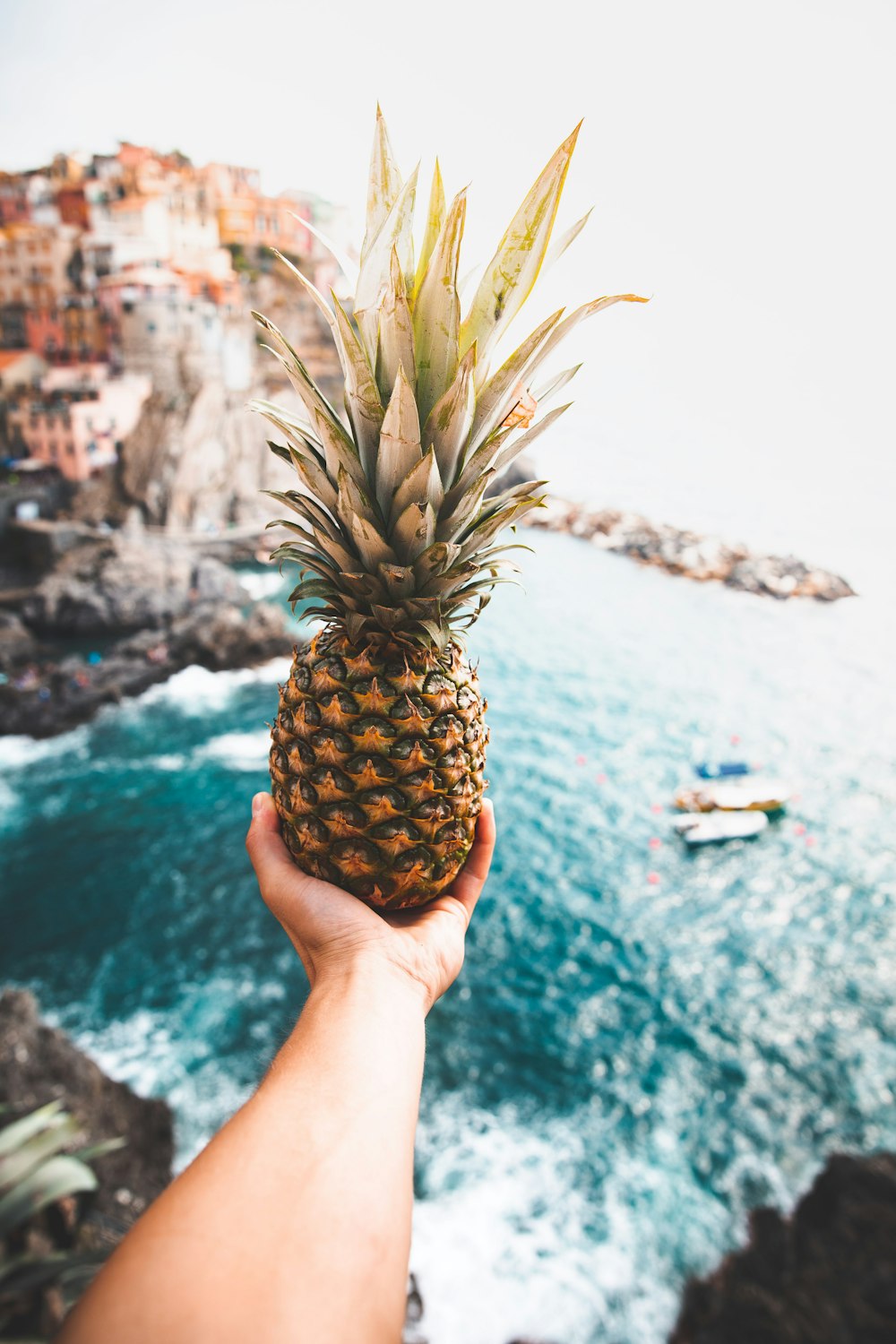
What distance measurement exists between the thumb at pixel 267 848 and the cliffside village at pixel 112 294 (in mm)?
40358

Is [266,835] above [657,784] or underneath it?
above

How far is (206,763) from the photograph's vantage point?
77.8ft

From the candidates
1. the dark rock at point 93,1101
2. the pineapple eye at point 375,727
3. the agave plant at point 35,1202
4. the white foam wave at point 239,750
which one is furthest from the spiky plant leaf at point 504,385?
the white foam wave at point 239,750

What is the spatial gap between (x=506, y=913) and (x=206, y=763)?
446 inches

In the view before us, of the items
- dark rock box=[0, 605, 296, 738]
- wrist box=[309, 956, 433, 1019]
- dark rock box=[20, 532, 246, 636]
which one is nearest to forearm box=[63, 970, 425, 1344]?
wrist box=[309, 956, 433, 1019]

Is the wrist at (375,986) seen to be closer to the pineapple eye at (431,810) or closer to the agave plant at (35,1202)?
the pineapple eye at (431,810)

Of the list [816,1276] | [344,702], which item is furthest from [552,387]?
[816,1276]

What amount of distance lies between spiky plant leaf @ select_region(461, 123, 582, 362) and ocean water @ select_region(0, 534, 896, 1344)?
13.4m

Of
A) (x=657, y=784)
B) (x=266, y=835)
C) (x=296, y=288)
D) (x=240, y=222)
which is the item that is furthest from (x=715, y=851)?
(x=240, y=222)

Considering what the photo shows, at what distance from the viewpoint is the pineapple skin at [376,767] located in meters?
2.91

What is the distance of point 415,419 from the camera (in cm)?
252

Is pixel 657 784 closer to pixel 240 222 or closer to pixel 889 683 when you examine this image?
pixel 889 683

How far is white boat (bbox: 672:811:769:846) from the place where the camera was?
22.0 metres

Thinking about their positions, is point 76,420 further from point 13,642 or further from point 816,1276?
point 816,1276
